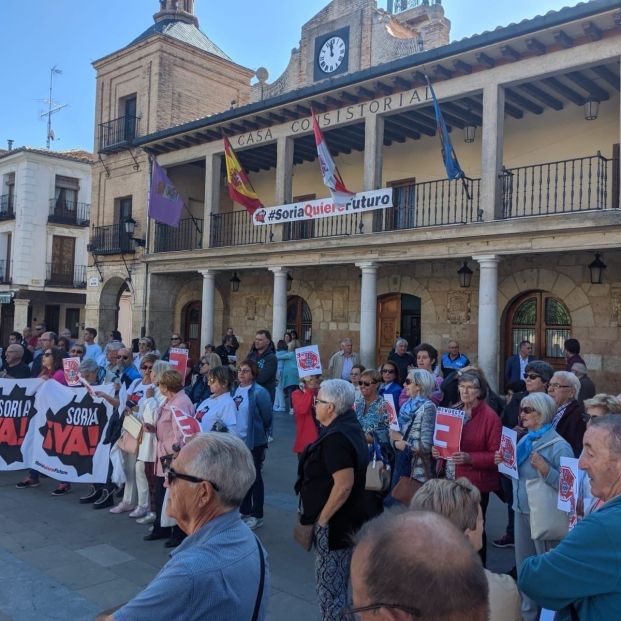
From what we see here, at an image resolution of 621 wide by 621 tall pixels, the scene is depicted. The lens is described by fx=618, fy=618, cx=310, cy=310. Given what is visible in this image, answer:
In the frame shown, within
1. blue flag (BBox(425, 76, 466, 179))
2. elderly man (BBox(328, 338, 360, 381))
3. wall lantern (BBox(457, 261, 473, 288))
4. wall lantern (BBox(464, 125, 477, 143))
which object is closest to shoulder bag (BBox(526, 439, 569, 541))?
elderly man (BBox(328, 338, 360, 381))

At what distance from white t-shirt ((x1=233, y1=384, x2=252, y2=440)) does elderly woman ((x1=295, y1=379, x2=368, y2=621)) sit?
2.33 metres

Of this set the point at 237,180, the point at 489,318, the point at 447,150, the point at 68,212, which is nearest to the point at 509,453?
the point at 489,318

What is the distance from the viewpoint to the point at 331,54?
61.4ft

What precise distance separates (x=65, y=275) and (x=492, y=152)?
2825 cm

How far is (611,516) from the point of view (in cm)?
209

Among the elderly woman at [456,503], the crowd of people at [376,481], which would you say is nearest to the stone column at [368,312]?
the crowd of people at [376,481]

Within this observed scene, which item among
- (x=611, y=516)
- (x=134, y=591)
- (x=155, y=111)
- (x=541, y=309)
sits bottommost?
(x=134, y=591)

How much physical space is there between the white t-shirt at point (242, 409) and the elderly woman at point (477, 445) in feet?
7.09

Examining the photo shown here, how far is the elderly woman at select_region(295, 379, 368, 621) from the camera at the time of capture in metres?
3.64

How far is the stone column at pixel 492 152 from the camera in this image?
39.9 ft

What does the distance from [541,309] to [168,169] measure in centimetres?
1237

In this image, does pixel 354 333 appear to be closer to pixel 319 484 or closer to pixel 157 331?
pixel 157 331

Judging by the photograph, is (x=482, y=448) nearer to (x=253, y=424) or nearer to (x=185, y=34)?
(x=253, y=424)

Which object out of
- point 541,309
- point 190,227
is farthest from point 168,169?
point 541,309
